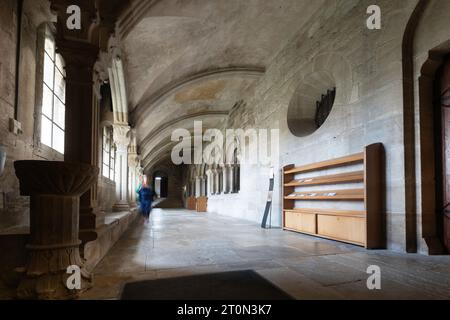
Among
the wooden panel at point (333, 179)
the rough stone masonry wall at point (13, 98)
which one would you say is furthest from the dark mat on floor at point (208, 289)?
the wooden panel at point (333, 179)

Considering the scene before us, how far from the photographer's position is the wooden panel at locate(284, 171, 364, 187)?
14.0 ft

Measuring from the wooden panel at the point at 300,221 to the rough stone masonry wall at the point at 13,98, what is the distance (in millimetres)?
4314

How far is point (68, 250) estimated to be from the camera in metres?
2.06

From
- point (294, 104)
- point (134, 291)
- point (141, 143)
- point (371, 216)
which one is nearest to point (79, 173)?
point (134, 291)

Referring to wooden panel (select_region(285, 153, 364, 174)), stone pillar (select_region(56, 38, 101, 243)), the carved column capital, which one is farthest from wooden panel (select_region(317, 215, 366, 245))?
the carved column capital

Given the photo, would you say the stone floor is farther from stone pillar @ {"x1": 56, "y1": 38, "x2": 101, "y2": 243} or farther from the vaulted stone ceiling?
the vaulted stone ceiling

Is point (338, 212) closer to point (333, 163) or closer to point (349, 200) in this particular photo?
point (349, 200)

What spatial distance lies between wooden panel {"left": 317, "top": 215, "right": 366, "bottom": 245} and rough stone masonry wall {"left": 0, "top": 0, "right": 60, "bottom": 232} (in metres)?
4.17

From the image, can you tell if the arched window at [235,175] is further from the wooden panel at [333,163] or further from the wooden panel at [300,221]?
the wooden panel at [333,163]

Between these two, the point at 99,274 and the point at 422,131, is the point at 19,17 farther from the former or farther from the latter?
the point at 422,131

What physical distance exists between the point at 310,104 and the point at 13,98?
18.1 ft

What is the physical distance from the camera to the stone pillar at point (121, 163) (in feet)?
23.3

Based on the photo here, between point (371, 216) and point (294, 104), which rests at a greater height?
point (294, 104)

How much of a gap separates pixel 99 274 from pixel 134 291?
626mm
